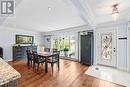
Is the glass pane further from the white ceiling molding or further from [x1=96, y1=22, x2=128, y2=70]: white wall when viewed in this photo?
the white ceiling molding

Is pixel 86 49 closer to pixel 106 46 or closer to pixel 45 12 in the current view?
pixel 106 46

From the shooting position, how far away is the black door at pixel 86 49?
5428 mm

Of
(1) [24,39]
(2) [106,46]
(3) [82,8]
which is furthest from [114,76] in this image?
(1) [24,39]

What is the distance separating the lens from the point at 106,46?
5.16m

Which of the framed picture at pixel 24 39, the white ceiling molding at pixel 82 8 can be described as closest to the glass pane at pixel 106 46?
the white ceiling molding at pixel 82 8

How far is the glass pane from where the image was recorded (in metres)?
5.01

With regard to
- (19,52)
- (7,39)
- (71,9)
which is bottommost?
(19,52)

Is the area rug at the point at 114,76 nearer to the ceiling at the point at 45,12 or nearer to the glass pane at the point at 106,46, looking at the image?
the glass pane at the point at 106,46

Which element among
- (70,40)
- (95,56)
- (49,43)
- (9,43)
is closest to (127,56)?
(95,56)

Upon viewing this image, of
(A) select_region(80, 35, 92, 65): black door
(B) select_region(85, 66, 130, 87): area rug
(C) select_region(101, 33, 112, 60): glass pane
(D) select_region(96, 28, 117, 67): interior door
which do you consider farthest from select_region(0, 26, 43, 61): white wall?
(C) select_region(101, 33, 112, 60): glass pane

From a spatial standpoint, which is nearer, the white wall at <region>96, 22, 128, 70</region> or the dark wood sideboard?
the white wall at <region>96, 22, 128, 70</region>

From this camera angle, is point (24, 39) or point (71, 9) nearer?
point (71, 9)

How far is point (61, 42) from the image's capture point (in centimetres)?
795

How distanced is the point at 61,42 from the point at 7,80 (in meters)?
7.06
